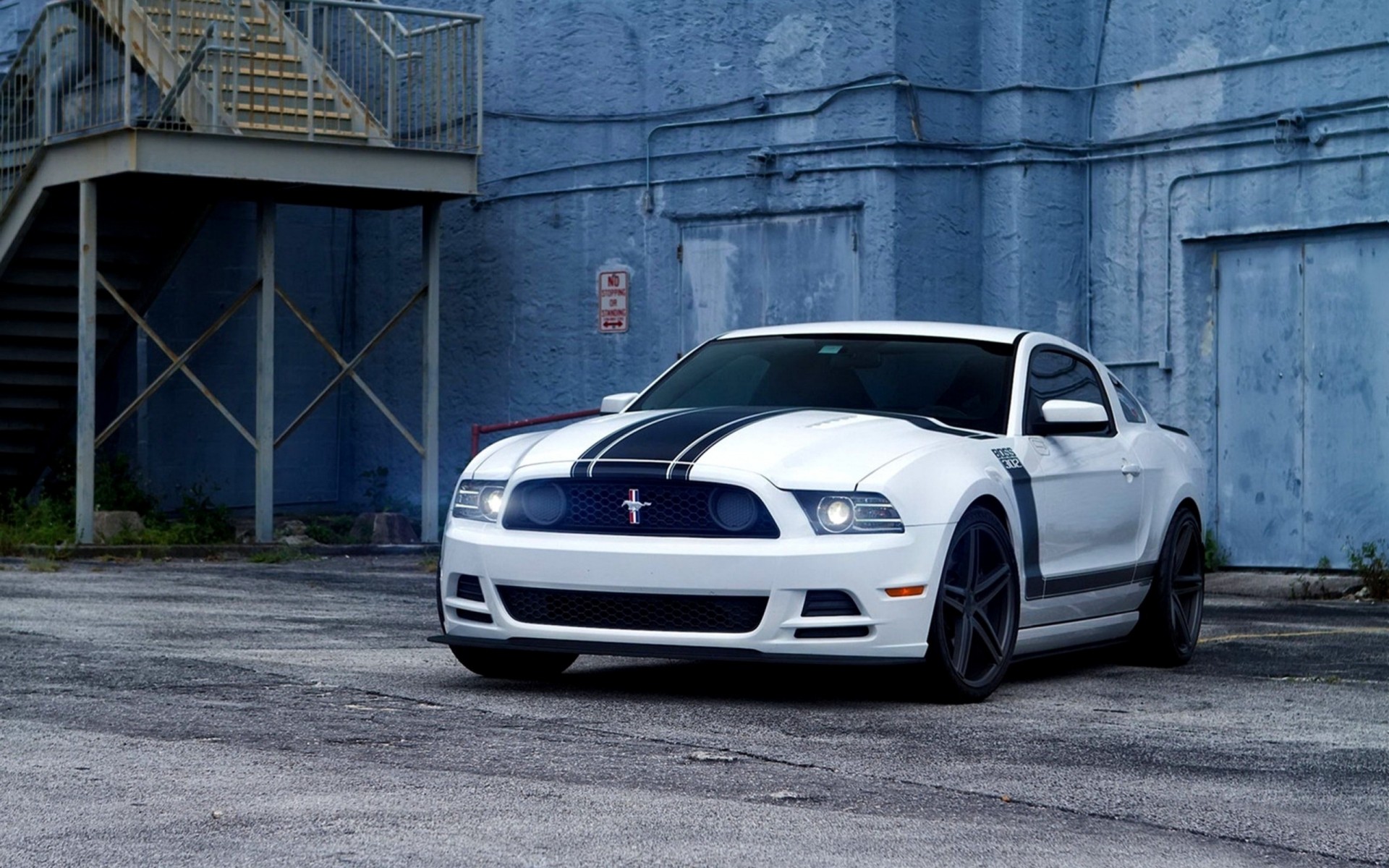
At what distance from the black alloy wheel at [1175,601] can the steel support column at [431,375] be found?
968cm

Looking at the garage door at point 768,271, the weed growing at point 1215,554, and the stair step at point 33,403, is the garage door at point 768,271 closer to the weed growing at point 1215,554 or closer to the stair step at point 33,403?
the weed growing at point 1215,554

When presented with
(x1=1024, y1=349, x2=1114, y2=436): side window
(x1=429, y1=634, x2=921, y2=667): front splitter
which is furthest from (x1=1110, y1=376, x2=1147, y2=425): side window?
(x1=429, y1=634, x2=921, y2=667): front splitter

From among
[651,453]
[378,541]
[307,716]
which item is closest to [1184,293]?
[378,541]

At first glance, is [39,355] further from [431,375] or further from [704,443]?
[704,443]

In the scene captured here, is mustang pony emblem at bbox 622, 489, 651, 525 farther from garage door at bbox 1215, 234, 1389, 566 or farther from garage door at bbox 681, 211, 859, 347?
garage door at bbox 681, 211, 859, 347

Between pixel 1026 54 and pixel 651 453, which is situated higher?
pixel 1026 54

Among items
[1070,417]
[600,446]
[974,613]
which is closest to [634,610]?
[600,446]

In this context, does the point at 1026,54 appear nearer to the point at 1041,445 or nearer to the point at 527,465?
the point at 1041,445

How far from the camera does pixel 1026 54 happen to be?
16.0 metres

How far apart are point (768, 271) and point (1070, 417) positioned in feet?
29.1

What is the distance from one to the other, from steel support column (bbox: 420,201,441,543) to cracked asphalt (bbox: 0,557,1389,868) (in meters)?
8.51

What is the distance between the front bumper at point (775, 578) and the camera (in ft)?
23.1

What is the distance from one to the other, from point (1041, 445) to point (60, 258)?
39.3ft

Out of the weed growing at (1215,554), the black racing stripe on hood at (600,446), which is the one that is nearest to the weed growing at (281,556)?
the weed growing at (1215,554)
